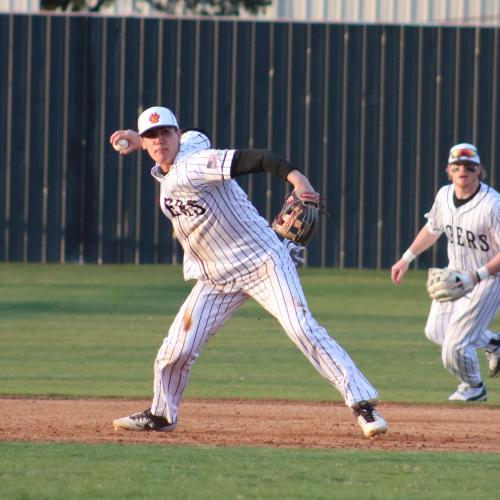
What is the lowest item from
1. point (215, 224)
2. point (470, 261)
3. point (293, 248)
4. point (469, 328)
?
point (469, 328)

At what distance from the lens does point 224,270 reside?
756cm

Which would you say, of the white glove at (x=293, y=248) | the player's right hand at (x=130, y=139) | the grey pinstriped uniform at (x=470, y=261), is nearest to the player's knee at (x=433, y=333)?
the grey pinstriped uniform at (x=470, y=261)

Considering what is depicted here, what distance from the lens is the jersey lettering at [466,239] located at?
970 centimetres

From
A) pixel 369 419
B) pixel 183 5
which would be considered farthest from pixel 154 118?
pixel 183 5

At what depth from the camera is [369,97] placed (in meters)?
20.8

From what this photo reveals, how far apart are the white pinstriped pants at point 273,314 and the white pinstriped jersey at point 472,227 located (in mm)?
2461

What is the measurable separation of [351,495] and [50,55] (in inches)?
617

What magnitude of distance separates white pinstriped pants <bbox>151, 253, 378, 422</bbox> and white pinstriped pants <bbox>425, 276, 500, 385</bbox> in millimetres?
2399

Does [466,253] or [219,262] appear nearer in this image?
[219,262]

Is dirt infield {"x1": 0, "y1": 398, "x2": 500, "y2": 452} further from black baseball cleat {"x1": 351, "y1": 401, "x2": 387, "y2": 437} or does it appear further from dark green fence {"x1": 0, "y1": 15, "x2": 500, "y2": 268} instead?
dark green fence {"x1": 0, "y1": 15, "x2": 500, "y2": 268}

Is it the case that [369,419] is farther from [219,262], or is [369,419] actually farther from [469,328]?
[469,328]

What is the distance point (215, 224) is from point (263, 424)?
5.56 ft

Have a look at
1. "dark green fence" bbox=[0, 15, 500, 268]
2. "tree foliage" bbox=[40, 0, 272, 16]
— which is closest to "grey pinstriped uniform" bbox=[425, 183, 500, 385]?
"dark green fence" bbox=[0, 15, 500, 268]

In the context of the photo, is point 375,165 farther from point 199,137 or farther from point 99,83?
point 199,137
